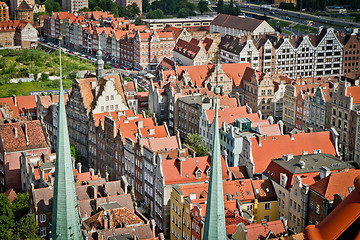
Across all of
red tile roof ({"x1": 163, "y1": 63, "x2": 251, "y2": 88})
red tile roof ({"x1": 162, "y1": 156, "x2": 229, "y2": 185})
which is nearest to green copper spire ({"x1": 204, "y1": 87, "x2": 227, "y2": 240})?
red tile roof ({"x1": 162, "y1": 156, "x2": 229, "y2": 185})

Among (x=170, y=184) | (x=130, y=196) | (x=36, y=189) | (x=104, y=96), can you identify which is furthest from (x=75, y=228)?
(x=104, y=96)

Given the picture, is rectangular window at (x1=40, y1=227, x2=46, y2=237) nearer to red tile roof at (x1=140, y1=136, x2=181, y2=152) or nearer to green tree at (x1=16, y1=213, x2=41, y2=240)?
green tree at (x1=16, y1=213, x2=41, y2=240)

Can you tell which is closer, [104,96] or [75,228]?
[75,228]

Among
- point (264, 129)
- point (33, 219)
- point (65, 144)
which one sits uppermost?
point (65, 144)

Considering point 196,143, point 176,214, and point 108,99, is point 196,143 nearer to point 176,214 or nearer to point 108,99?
point 108,99

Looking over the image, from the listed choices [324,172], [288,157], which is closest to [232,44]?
[288,157]

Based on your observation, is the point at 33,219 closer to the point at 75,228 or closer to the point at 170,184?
the point at 170,184
